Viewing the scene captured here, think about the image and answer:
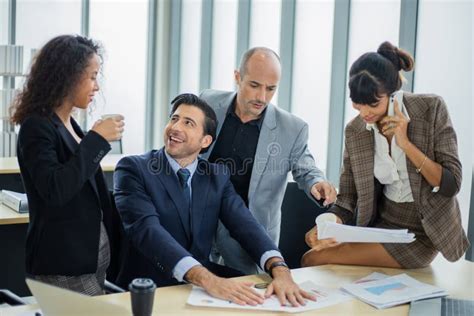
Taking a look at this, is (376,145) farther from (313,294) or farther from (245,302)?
(245,302)

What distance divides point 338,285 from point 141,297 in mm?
874

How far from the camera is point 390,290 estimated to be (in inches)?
88.7

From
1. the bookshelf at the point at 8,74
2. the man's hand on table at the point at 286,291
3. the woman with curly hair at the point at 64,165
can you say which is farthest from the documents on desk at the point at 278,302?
the bookshelf at the point at 8,74

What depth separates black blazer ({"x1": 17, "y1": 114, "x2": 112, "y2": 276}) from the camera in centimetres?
222

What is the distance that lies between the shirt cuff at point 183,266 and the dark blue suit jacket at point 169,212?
0.17m

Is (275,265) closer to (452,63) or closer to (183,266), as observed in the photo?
(183,266)

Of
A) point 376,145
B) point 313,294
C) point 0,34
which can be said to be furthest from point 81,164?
point 0,34

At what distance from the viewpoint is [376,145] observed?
107 inches

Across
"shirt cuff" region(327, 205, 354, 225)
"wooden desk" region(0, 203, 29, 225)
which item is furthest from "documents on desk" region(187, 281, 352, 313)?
"wooden desk" region(0, 203, 29, 225)

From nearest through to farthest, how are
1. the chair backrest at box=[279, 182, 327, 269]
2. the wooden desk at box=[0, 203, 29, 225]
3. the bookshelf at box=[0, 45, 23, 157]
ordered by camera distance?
the chair backrest at box=[279, 182, 327, 269] < the wooden desk at box=[0, 203, 29, 225] < the bookshelf at box=[0, 45, 23, 157]

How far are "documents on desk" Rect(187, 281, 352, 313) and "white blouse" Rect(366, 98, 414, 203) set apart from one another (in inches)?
24.2

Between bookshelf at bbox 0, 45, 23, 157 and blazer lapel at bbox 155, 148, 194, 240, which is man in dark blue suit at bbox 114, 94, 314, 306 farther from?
bookshelf at bbox 0, 45, 23, 157

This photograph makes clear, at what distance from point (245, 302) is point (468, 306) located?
0.73 meters

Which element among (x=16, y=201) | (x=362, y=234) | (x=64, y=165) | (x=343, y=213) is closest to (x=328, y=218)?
(x=343, y=213)
